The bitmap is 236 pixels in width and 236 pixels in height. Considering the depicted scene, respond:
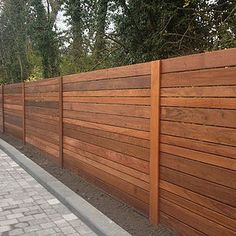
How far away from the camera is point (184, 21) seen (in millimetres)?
8445

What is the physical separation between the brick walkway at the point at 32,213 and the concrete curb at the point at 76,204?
0.07m

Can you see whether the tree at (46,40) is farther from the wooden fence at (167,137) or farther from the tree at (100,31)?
the wooden fence at (167,137)

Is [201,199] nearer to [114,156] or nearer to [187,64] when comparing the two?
[187,64]

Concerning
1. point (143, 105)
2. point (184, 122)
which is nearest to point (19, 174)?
point (143, 105)

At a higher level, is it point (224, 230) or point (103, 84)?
point (103, 84)

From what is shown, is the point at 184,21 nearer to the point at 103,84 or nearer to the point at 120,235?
the point at 103,84

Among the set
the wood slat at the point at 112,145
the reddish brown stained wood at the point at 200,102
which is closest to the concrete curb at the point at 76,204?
the wood slat at the point at 112,145

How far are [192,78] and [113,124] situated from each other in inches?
70.6

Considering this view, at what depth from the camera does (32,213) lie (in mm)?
4895

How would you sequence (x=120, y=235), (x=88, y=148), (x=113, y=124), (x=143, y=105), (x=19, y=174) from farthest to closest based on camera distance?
(x=19, y=174) → (x=88, y=148) → (x=113, y=124) → (x=143, y=105) → (x=120, y=235)

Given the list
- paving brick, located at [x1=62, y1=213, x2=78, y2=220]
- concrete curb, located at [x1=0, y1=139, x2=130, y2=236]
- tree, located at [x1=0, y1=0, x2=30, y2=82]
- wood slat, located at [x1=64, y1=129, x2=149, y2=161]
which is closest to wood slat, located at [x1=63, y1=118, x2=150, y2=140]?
wood slat, located at [x1=64, y1=129, x2=149, y2=161]

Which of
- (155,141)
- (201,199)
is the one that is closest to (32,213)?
(155,141)

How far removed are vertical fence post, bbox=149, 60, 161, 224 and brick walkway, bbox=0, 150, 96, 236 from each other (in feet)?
2.42

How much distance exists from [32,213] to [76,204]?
558mm
